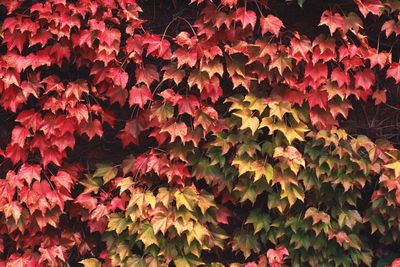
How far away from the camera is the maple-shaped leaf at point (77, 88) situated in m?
3.15

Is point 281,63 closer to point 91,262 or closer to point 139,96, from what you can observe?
point 139,96

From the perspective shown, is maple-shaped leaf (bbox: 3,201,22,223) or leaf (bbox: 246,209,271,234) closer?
maple-shaped leaf (bbox: 3,201,22,223)

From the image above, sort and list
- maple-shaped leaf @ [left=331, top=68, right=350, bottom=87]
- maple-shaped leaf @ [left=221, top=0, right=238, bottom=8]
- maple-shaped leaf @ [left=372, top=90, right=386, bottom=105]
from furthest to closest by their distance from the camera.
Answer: maple-shaped leaf @ [left=372, top=90, right=386, bottom=105], maple-shaped leaf @ [left=331, top=68, right=350, bottom=87], maple-shaped leaf @ [left=221, top=0, right=238, bottom=8]

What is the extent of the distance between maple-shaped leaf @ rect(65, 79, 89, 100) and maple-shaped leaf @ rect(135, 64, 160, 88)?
0.99 feet

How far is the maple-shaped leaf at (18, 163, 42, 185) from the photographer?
3.16 meters

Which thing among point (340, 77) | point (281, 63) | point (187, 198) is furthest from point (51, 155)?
point (340, 77)

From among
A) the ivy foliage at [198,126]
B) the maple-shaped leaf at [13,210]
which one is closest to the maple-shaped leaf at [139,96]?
the ivy foliage at [198,126]

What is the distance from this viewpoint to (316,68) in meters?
3.20

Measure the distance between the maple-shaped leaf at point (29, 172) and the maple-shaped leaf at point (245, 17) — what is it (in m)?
1.41

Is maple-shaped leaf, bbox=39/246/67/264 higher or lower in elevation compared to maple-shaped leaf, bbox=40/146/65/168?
lower

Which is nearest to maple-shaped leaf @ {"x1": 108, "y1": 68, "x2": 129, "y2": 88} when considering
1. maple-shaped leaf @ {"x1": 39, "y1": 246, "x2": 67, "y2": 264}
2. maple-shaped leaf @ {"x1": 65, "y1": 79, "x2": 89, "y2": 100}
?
maple-shaped leaf @ {"x1": 65, "y1": 79, "x2": 89, "y2": 100}

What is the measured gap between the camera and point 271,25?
312cm

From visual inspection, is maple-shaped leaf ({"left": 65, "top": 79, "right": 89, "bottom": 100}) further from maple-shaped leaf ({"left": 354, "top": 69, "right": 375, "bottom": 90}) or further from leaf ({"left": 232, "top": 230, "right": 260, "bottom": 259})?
maple-shaped leaf ({"left": 354, "top": 69, "right": 375, "bottom": 90})

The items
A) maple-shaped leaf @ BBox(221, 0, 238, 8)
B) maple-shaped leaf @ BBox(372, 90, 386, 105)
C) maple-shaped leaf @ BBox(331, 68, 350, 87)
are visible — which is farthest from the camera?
maple-shaped leaf @ BBox(372, 90, 386, 105)
